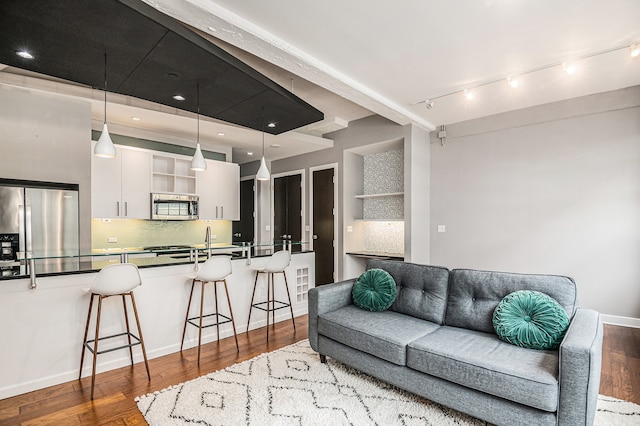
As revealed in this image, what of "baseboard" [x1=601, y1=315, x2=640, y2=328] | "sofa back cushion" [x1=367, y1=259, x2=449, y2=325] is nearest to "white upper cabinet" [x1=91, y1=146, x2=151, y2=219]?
"sofa back cushion" [x1=367, y1=259, x2=449, y2=325]

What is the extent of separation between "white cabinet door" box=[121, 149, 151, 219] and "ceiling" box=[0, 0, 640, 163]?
1.67 feet

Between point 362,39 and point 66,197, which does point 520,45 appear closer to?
point 362,39

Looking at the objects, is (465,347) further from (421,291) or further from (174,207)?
(174,207)

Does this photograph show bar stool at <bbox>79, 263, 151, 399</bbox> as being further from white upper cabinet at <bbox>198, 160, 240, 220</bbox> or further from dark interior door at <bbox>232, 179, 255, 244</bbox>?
dark interior door at <bbox>232, 179, 255, 244</bbox>

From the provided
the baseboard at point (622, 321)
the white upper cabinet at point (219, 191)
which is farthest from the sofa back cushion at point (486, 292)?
the white upper cabinet at point (219, 191)

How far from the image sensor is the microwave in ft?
16.7

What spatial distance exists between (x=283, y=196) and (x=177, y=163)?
232cm

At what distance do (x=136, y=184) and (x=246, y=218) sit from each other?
303cm

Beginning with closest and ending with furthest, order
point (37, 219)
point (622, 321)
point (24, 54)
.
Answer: point (24, 54)
point (37, 219)
point (622, 321)

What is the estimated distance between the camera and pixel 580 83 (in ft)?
12.1

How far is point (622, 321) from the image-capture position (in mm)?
3883

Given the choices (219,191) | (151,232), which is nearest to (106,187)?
(151,232)

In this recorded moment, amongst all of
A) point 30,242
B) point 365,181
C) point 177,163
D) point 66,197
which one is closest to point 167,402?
point 30,242

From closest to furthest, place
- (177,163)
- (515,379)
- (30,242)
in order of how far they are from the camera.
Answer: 1. (515,379)
2. (30,242)
3. (177,163)
